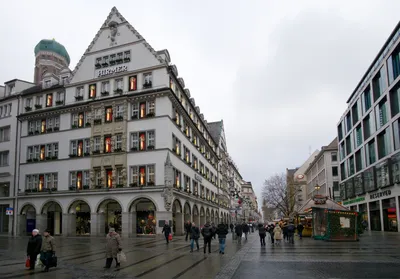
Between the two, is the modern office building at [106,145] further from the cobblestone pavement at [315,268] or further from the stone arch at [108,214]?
the cobblestone pavement at [315,268]

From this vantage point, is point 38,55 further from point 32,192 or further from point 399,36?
point 399,36

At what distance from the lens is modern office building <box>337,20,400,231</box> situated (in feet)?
144

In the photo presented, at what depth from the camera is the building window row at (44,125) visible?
48.6 meters

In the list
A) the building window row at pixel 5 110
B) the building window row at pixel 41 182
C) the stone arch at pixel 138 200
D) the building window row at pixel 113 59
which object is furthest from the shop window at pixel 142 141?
the building window row at pixel 5 110

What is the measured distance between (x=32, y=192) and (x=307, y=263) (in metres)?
41.0

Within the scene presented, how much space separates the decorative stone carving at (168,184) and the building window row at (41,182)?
50.9 ft

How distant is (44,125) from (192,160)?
2021cm

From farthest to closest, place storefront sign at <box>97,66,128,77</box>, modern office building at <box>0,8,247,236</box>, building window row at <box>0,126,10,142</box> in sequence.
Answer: building window row at <box>0,126,10,142</box>, storefront sign at <box>97,66,128,77</box>, modern office building at <box>0,8,247,236</box>

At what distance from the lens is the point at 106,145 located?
44.0 m

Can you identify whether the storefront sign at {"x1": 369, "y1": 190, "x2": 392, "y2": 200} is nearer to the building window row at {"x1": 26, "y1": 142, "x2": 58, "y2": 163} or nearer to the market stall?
the market stall

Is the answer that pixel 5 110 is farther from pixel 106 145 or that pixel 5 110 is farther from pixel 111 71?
pixel 106 145

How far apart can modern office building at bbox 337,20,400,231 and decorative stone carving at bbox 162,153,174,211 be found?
25.1m

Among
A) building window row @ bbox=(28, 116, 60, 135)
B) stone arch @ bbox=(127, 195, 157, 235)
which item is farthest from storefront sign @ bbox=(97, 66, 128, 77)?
stone arch @ bbox=(127, 195, 157, 235)

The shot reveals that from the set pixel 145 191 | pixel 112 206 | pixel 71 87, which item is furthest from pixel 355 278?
pixel 71 87
